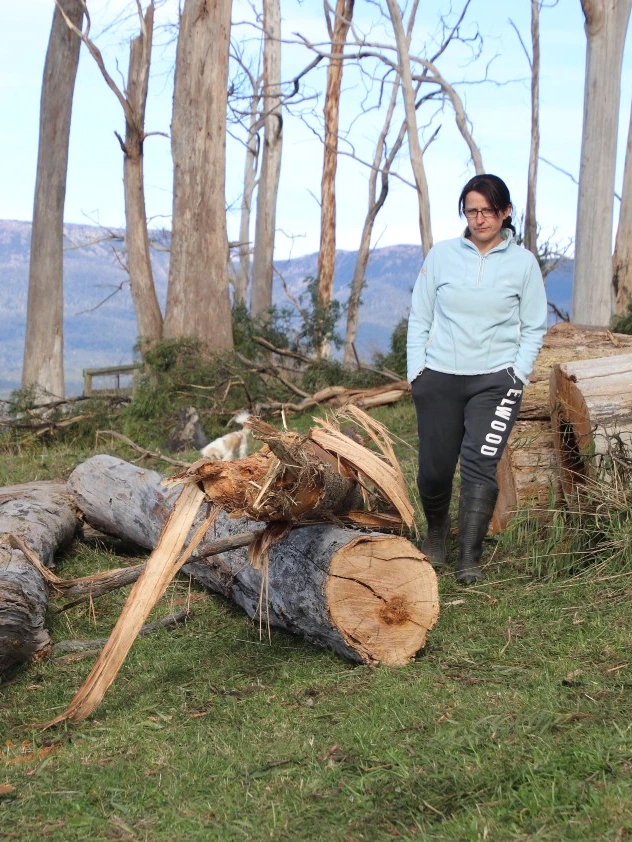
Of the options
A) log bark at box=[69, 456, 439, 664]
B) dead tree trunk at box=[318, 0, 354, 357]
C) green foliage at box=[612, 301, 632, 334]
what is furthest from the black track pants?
dead tree trunk at box=[318, 0, 354, 357]

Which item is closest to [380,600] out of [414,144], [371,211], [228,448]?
[228,448]

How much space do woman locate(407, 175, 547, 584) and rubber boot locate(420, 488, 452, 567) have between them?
0.26 meters

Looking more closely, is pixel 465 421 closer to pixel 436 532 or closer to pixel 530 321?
pixel 530 321

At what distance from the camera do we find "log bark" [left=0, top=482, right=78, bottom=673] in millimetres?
4953

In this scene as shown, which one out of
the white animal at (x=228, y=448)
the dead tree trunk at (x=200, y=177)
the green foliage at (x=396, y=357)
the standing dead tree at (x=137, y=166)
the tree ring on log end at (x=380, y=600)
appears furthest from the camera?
the standing dead tree at (x=137, y=166)

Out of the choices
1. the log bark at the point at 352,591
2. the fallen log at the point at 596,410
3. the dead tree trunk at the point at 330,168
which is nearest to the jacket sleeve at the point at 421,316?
the fallen log at the point at 596,410

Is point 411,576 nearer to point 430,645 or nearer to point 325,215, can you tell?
point 430,645

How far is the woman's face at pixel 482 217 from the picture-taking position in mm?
5273

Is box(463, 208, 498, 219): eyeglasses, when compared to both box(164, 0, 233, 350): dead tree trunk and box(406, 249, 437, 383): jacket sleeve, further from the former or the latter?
box(164, 0, 233, 350): dead tree trunk

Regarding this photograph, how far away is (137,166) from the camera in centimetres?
1820

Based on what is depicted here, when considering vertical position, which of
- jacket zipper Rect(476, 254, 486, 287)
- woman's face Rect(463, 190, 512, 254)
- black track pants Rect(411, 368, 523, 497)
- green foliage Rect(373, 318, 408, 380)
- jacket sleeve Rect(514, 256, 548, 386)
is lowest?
green foliage Rect(373, 318, 408, 380)

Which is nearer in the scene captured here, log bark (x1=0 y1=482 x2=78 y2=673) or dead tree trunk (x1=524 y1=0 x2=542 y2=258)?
log bark (x1=0 y1=482 x2=78 y2=673)

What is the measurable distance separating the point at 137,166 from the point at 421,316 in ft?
45.4

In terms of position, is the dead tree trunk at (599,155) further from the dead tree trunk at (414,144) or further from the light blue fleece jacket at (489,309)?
the light blue fleece jacket at (489,309)
